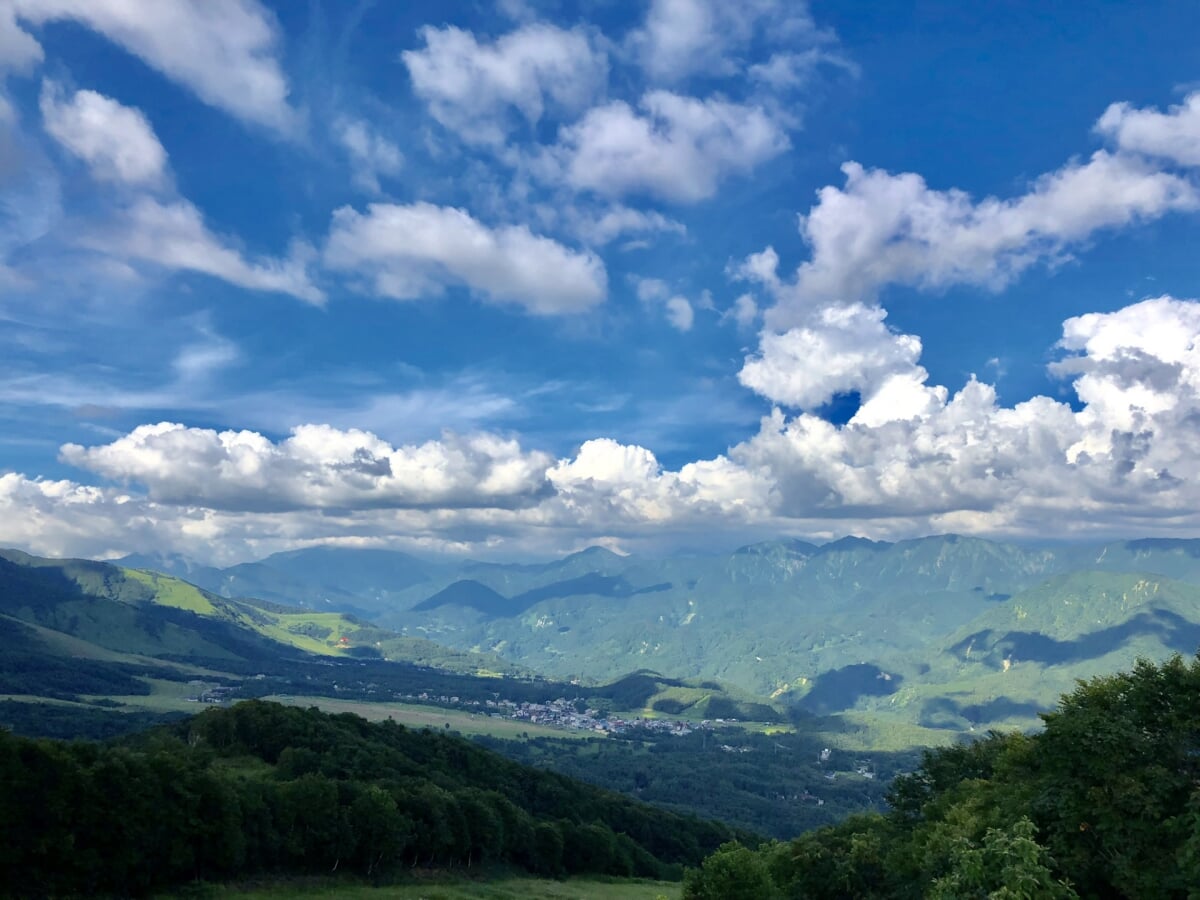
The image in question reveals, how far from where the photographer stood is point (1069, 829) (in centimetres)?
4253

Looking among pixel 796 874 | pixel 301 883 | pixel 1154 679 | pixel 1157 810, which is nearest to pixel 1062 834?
pixel 1157 810

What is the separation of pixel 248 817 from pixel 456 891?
922 inches

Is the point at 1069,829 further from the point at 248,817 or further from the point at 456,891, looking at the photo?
the point at 248,817

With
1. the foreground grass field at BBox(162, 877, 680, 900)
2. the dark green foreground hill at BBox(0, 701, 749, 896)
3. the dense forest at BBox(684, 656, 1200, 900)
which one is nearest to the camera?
the dense forest at BBox(684, 656, 1200, 900)

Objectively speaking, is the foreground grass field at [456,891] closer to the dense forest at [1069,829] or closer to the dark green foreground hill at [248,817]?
the dark green foreground hill at [248,817]

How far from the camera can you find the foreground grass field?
71.1m

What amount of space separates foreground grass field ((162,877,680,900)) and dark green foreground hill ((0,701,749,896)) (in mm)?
5024

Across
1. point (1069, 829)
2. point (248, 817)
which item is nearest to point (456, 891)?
point (248, 817)

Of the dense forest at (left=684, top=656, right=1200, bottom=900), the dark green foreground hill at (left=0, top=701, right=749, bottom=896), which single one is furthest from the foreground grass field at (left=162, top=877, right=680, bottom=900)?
the dense forest at (left=684, top=656, right=1200, bottom=900)

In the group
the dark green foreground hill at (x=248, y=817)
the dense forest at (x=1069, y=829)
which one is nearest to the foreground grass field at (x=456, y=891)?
the dark green foreground hill at (x=248, y=817)

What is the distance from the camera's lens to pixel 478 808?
356 ft

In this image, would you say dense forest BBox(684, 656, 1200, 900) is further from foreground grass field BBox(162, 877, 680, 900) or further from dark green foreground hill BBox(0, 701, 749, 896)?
dark green foreground hill BBox(0, 701, 749, 896)

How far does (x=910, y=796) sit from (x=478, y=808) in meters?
58.8

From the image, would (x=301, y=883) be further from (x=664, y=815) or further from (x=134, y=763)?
(x=664, y=815)
